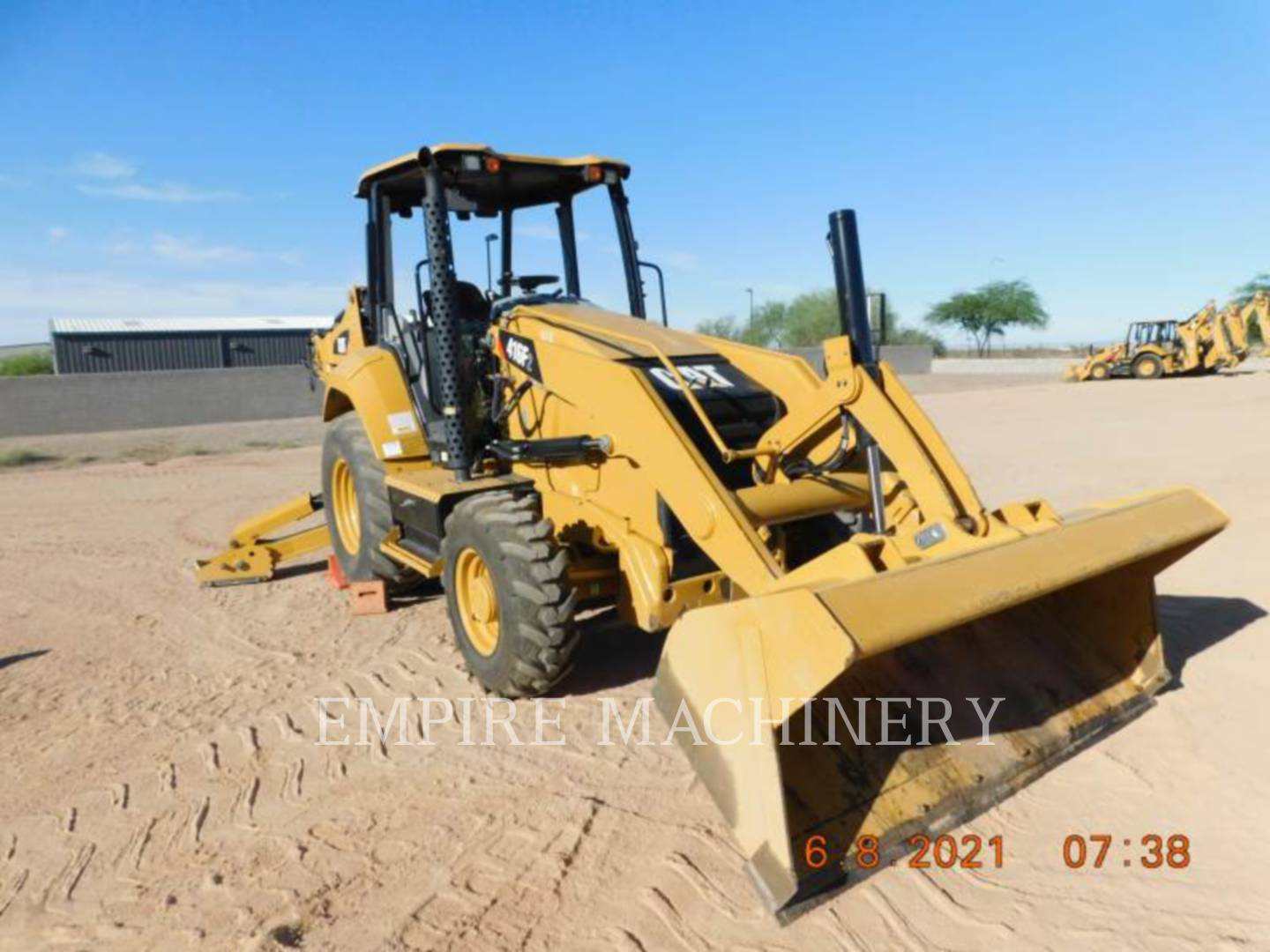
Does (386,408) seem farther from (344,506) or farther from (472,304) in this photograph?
(344,506)

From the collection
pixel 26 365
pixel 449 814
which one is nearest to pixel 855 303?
pixel 449 814

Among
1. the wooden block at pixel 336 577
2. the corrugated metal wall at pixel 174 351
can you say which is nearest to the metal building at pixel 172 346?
the corrugated metal wall at pixel 174 351

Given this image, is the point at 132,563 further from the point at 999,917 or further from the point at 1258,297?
the point at 1258,297

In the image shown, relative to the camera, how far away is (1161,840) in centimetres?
309

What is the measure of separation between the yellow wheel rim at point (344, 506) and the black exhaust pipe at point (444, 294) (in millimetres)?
1974

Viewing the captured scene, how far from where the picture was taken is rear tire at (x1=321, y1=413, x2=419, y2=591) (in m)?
5.70

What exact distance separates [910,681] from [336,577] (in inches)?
176

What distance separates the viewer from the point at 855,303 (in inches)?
143

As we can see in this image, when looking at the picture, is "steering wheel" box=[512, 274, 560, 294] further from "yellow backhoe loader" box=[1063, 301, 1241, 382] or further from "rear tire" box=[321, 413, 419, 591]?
"yellow backhoe loader" box=[1063, 301, 1241, 382]

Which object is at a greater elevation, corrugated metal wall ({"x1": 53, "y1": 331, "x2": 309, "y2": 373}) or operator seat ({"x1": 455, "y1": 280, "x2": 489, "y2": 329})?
corrugated metal wall ({"x1": 53, "y1": 331, "x2": 309, "y2": 373})

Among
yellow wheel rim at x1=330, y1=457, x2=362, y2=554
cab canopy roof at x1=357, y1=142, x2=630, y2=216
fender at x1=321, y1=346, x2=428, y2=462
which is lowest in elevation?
yellow wheel rim at x1=330, y1=457, x2=362, y2=554

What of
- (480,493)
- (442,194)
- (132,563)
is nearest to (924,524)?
(480,493)

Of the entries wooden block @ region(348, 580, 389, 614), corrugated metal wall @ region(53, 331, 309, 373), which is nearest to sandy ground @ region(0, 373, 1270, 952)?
wooden block @ region(348, 580, 389, 614)

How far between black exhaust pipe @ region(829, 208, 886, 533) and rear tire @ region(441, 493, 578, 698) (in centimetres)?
136
